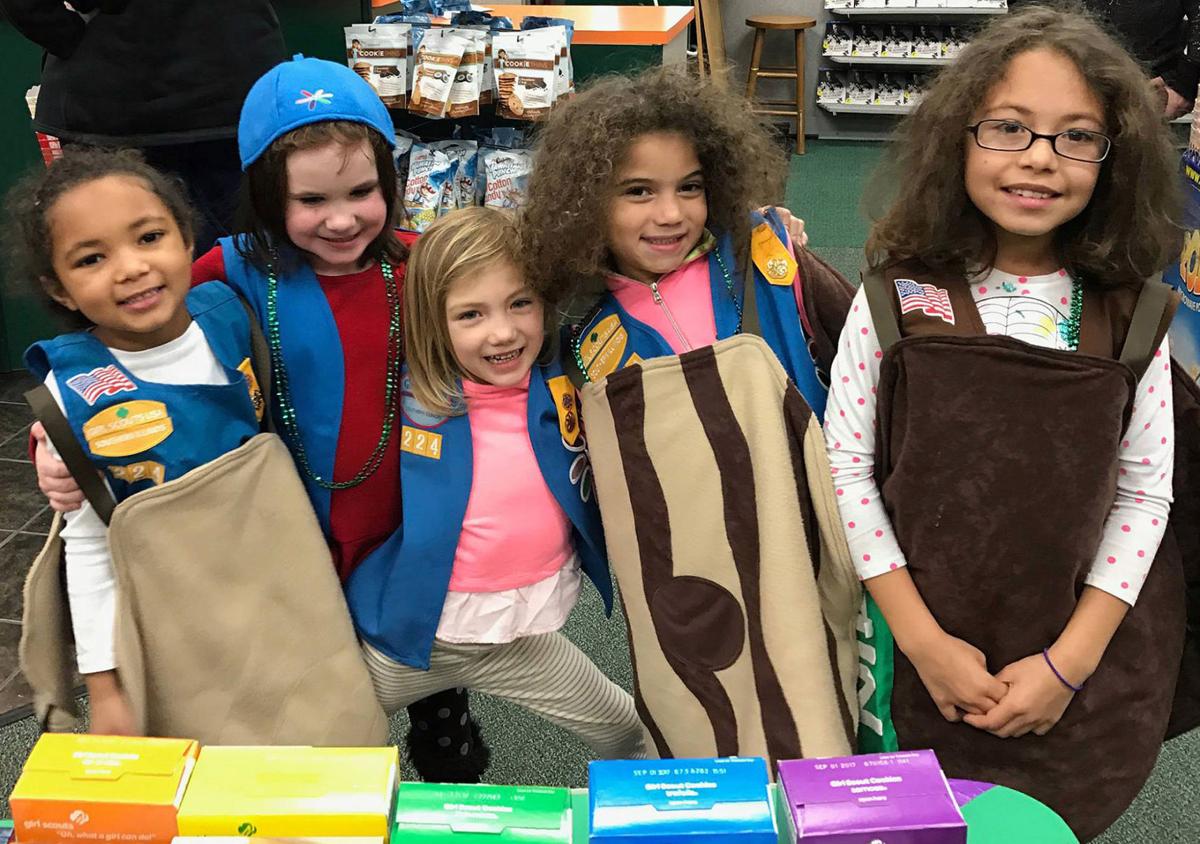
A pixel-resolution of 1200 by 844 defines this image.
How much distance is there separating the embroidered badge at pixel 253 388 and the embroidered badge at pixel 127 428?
0.13 m

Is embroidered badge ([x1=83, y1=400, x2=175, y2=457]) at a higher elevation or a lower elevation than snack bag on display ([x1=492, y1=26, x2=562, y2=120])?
lower

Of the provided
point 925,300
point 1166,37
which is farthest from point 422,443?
point 1166,37

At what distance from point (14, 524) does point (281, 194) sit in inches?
81.1

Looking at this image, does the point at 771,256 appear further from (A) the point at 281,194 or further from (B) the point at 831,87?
(B) the point at 831,87

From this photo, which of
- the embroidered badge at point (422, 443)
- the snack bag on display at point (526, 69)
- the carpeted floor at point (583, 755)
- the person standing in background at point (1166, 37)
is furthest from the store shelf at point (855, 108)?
the embroidered badge at point (422, 443)

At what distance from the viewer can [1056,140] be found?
125 cm

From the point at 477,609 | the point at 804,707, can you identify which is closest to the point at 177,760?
A: the point at 477,609

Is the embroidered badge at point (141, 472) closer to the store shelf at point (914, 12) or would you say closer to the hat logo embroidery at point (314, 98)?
the hat logo embroidery at point (314, 98)

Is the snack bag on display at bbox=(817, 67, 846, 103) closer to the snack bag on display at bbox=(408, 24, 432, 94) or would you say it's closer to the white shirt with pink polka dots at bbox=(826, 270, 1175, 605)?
the snack bag on display at bbox=(408, 24, 432, 94)

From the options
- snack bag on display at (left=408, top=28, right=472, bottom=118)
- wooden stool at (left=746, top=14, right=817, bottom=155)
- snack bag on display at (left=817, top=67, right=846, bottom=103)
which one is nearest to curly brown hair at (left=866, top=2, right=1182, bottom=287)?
snack bag on display at (left=408, top=28, right=472, bottom=118)

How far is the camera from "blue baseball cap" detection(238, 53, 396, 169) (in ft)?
4.58

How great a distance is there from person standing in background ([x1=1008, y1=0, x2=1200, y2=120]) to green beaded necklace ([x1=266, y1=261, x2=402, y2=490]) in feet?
7.41

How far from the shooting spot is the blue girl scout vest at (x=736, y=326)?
1.45 meters

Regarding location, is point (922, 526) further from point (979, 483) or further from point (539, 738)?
point (539, 738)
